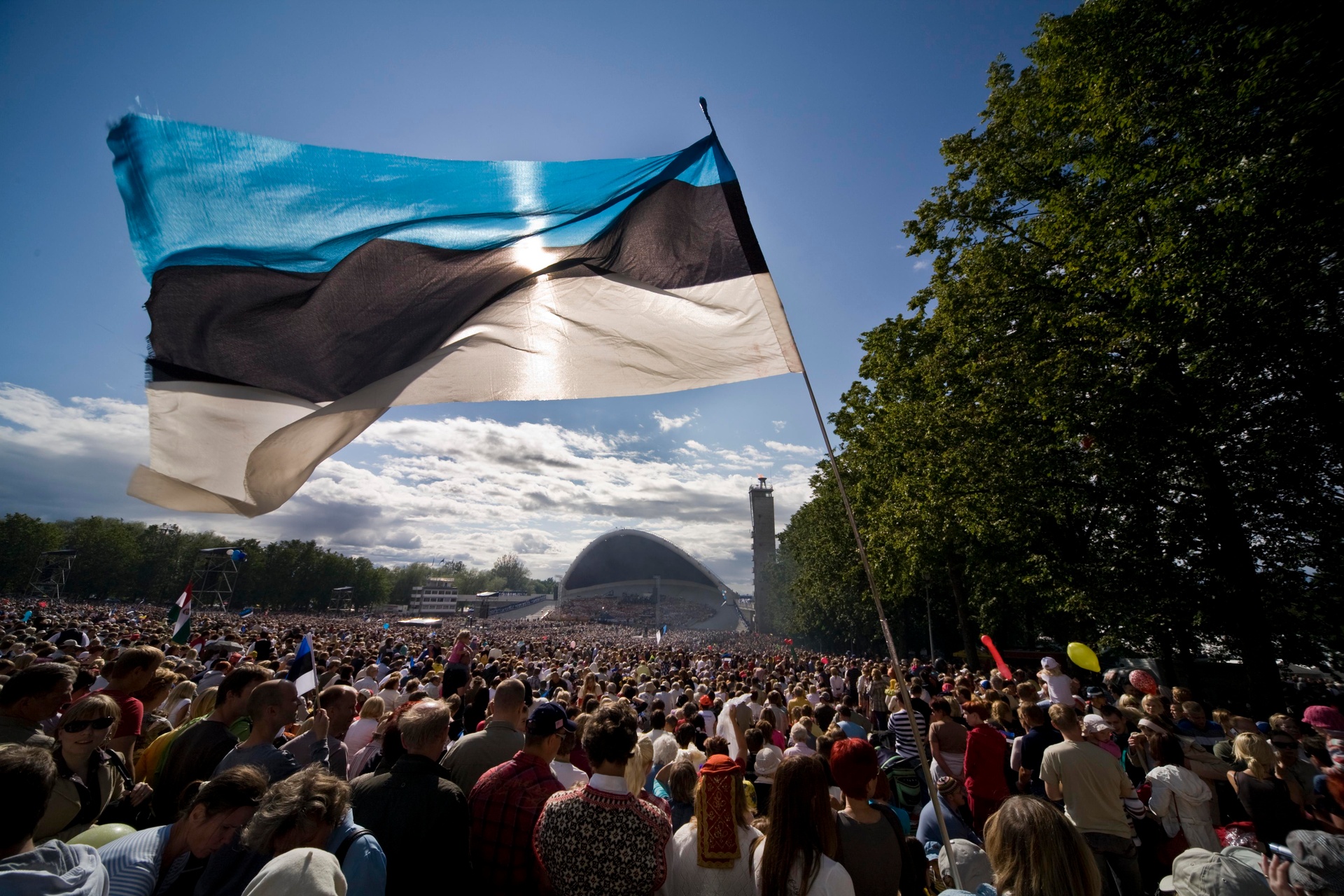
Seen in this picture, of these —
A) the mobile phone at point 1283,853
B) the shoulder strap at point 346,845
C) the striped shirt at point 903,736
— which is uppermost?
the shoulder strap at point 346,845

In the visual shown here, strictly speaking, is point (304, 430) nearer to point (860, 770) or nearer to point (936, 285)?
point (860, 770)

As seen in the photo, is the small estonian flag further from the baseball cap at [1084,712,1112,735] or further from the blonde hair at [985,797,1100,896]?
the baseball cap at [1084,712,1112,735]

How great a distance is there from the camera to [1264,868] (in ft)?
9.52

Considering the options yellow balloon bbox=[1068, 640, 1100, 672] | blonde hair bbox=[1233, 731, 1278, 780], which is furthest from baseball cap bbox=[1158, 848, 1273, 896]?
yellow balloon bbox=[1068, 640, 1100, 672]

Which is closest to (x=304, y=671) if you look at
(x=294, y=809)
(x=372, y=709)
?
(x=372, y=709)

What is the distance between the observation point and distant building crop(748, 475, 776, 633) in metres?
86.6

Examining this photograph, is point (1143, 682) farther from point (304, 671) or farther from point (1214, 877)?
point (304, 671)

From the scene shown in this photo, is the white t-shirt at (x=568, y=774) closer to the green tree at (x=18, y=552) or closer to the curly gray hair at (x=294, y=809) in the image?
the curly gray hair at (x=294, y=809)

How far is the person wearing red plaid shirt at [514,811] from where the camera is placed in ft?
9.20

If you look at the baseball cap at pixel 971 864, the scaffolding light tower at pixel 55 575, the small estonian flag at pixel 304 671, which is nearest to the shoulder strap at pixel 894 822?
the baseball cap at pixel 971 864

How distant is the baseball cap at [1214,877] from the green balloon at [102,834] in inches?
179

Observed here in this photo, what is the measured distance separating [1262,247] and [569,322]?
940cm

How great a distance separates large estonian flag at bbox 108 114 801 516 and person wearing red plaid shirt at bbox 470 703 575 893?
2552 mm

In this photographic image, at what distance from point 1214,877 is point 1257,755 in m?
3.03
